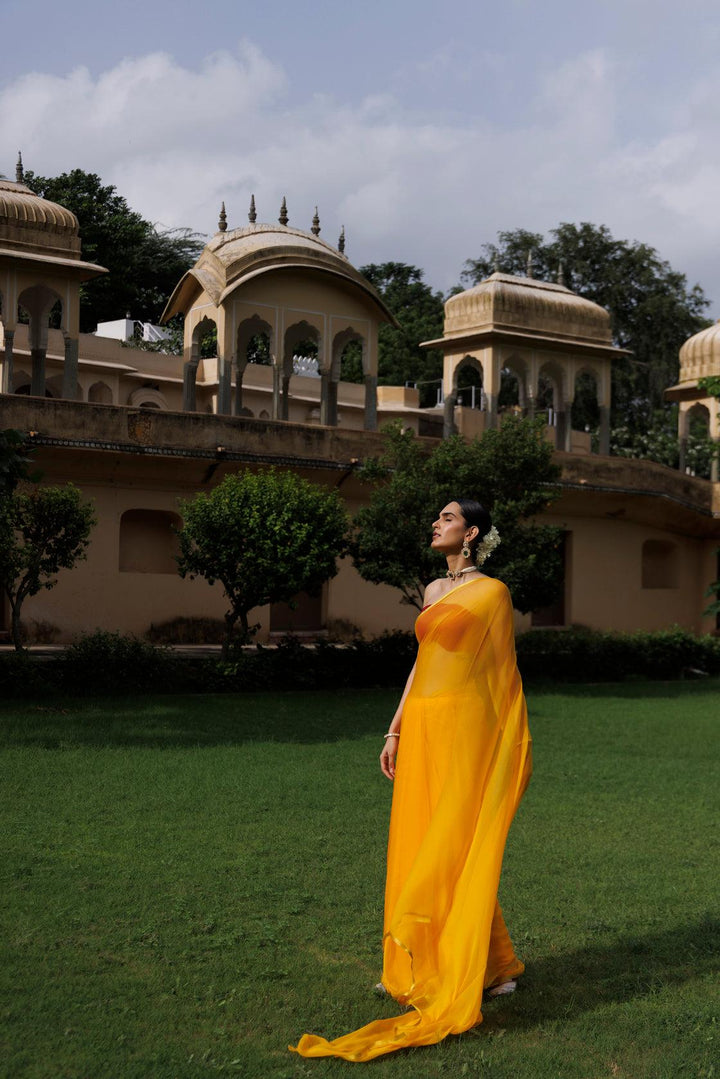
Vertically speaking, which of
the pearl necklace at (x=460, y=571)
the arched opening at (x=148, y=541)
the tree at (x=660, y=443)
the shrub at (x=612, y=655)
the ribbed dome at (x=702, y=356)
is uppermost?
the ribbed dome at (x=702, y=356)

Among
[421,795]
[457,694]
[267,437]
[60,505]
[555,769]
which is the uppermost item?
[267,437]

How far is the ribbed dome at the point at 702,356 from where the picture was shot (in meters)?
27.0

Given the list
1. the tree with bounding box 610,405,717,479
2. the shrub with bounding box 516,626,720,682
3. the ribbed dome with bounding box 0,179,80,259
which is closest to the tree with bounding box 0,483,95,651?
the ribbed dome with bounding box 0,179,80,259

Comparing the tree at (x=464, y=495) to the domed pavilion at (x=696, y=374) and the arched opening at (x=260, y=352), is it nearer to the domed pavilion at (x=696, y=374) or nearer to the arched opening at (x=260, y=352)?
the domed pavilion at (x=696, y=374)

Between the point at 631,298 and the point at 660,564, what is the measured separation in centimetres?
1297

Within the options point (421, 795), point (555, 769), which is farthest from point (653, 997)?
point (555, 769)

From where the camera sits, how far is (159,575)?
59.8ft

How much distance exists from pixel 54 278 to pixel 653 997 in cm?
1607

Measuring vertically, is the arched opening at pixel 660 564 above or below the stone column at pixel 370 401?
below

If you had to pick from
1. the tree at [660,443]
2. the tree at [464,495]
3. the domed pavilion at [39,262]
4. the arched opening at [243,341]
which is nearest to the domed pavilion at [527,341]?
the arched opening at [243,341]

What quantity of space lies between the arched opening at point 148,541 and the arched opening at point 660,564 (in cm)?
1124

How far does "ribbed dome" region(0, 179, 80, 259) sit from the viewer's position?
1822cm

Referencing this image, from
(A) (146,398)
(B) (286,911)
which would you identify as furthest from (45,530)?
(A) (146,398)

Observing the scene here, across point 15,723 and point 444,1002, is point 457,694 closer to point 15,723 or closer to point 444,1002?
point 444,1002
